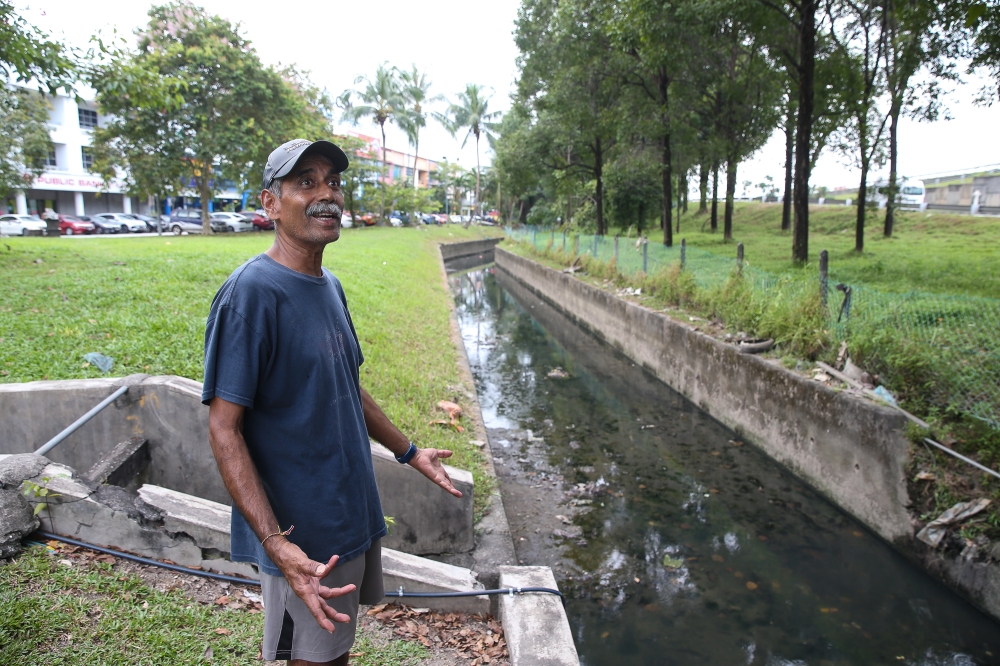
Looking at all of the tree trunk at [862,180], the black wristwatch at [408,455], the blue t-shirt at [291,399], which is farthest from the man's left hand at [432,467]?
the tree trunk at [862,180]

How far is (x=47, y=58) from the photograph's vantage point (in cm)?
705

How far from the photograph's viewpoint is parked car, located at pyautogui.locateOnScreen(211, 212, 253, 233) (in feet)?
104

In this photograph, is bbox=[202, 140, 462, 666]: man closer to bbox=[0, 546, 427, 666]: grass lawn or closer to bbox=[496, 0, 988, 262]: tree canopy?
bbox=[0, 546, 427, 666]: grass lawn

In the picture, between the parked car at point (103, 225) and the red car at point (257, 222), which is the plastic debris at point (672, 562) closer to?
the red car at point (257, 222)

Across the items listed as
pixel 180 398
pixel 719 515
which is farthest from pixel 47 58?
pixel 719 515

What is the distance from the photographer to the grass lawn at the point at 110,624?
2.43m

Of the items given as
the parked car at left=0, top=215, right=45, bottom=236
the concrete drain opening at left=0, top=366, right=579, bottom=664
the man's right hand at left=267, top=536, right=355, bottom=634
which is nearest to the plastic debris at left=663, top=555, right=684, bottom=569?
the concrete drain opening at left=0, top=366, right=579, bottom=664

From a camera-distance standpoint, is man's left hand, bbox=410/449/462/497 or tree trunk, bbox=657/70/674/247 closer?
man's left hand, bbox=410/449/462/497

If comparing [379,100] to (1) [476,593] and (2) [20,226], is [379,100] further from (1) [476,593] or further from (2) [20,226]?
(1) [476,593]

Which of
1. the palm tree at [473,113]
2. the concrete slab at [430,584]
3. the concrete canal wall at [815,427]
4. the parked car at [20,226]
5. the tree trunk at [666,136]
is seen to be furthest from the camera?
the palm tree at [473,113]

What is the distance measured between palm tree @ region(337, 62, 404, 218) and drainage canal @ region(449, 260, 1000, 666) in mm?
33888

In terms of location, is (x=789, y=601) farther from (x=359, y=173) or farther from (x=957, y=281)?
(x=359, y=173)

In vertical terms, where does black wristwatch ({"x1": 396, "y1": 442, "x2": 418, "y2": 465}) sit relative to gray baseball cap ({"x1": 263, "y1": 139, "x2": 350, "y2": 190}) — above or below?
below

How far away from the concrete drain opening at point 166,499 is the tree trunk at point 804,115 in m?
9.97
